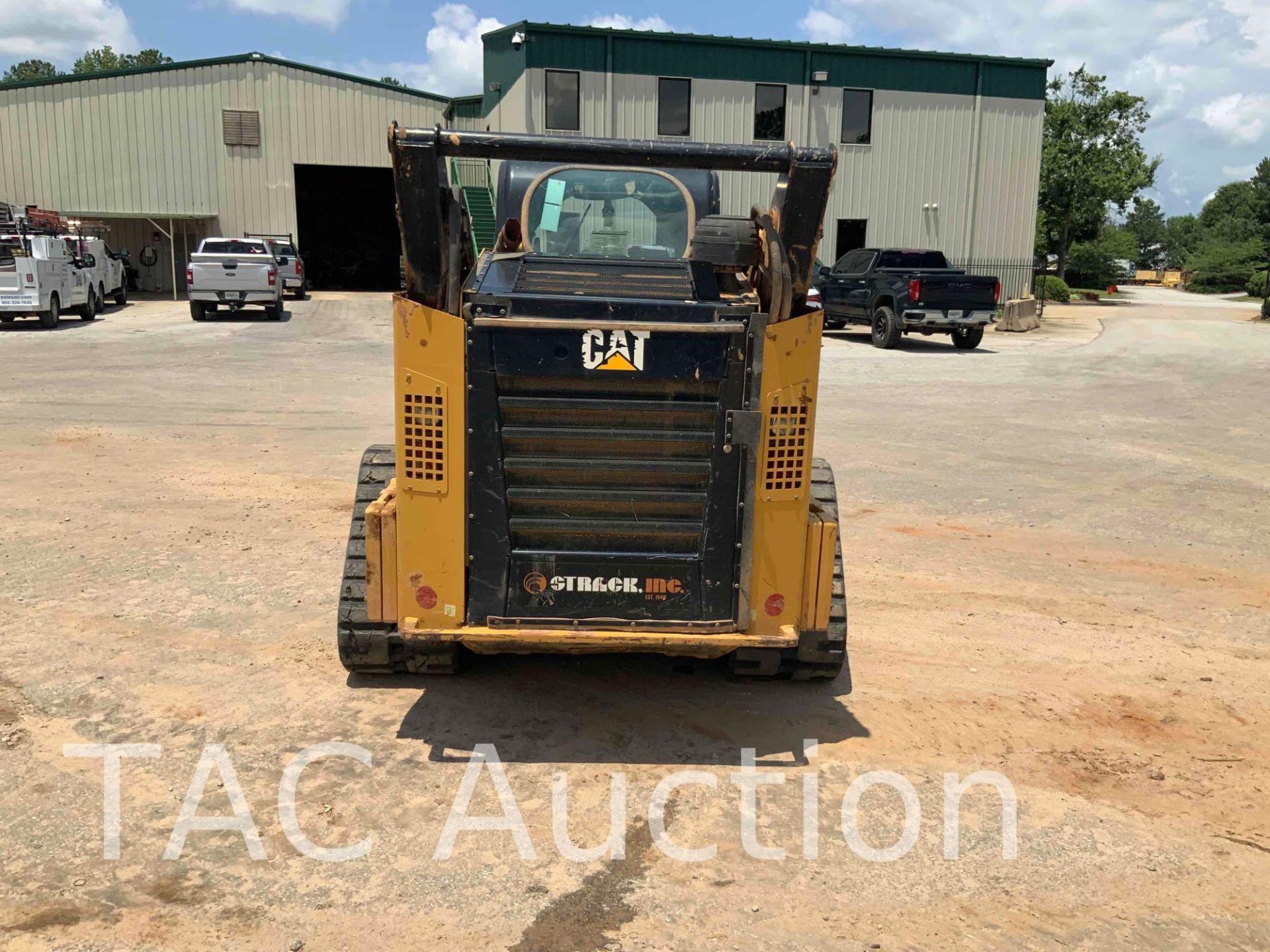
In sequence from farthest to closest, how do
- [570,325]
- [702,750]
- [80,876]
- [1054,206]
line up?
[1054,206], [702,750], [570,325], [80,876]

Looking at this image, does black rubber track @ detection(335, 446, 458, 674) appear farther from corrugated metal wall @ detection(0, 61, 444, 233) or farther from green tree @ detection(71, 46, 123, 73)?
green tree @ detection(71, 46, 123, 73)

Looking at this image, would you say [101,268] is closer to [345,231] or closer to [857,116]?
[345,231]

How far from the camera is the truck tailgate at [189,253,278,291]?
23.6 meters

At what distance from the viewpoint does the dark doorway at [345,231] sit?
39.7 metres

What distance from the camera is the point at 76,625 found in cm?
570

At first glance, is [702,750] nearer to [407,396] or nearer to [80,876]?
[407,396]

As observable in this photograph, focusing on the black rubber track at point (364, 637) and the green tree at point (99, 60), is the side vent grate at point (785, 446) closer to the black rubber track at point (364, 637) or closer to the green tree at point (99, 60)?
the black rubber track at point (364, 637)

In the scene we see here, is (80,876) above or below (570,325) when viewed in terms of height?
below

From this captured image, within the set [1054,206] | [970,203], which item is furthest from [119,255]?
[1054,206]

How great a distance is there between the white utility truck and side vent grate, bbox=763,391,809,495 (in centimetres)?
2332

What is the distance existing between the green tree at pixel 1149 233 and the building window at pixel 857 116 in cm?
8245

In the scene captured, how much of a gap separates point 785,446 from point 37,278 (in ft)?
67.4

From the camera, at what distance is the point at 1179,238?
112 metres

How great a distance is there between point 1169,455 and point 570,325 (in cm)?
892
